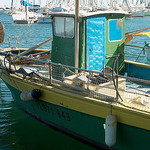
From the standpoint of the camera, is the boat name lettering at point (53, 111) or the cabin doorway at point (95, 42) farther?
the cabin doorway at point (95, 42)

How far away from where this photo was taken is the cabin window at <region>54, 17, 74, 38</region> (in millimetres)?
7809

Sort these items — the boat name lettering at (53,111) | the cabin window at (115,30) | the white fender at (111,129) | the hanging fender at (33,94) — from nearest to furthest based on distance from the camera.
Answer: the white fender at (111,129) → the boat name lettering at (53,111) → the hanging fender at (33,94) → the cabin window at (115,30)

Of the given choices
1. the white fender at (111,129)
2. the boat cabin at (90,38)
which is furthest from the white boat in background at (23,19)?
the white fender at (111,129)

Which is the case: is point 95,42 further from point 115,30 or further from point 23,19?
point 23,19

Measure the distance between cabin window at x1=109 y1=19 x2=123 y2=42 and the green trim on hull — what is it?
286 centimetres

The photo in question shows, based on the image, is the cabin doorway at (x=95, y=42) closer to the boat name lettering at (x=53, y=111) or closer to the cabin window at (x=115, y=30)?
the cabin window at (x=115, y=30)

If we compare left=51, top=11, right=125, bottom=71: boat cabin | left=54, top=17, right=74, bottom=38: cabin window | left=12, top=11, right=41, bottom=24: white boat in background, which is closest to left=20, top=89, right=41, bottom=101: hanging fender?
left=51, top=11, right=125, bottom=71: boat cabin

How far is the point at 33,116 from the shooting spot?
8.44 metres

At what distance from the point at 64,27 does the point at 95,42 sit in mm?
1030

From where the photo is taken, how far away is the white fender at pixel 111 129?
18.1ft

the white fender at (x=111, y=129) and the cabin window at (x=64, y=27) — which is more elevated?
the cabin window at (x=64, y=27)

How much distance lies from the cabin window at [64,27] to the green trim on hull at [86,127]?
215 centimetres

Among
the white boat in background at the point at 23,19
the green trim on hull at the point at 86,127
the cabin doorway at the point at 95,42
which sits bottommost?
the green trim on hull at the point at 86,127

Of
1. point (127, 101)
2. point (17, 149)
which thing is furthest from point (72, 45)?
point (17, 149)
